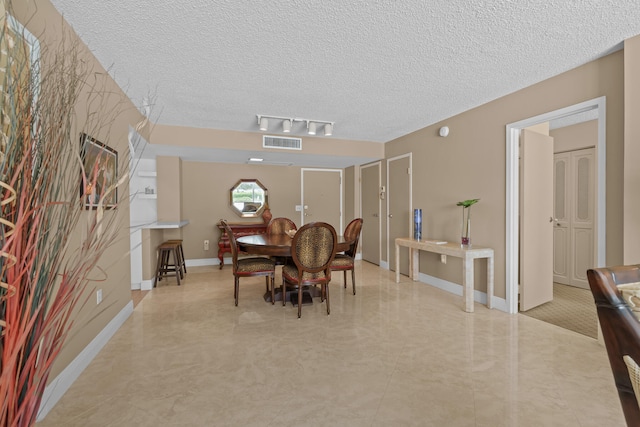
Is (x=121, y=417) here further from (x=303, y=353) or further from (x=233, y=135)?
(x=233, y=135)

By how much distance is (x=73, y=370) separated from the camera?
191cm

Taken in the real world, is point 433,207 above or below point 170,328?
above

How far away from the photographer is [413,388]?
1.82 metres

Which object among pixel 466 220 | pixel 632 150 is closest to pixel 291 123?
pixel 466 220

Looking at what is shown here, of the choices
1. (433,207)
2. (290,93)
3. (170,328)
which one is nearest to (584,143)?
(433,207)

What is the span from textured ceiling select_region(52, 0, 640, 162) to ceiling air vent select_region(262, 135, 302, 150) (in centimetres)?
107

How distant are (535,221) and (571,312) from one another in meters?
1.01

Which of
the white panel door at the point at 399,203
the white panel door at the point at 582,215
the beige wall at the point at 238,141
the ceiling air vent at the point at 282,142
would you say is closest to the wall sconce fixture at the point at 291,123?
the ceiling air vent at the point at 282,142

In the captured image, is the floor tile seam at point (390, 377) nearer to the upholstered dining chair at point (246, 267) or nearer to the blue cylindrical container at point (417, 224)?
the upholstered dining chair at point (246, 267)

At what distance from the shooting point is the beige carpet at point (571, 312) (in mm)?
2742

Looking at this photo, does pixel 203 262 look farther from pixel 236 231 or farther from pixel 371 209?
pixel 371 209

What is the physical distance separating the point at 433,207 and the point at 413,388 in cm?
279

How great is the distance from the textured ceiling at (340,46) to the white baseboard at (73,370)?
85.1 inches

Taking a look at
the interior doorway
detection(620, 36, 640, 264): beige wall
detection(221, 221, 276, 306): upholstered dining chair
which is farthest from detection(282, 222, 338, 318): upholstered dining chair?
the interior doorway
